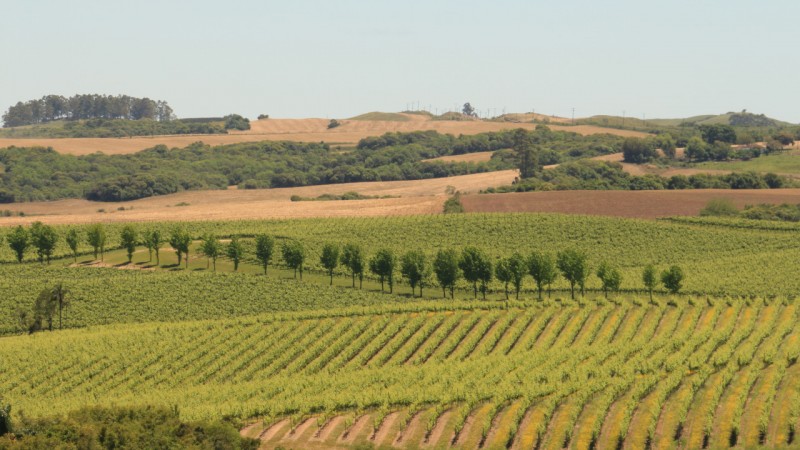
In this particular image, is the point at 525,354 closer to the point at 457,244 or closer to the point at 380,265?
the point at 380,265

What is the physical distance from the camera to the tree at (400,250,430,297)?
414 feet

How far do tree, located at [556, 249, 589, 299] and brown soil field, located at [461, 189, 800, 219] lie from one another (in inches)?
1531

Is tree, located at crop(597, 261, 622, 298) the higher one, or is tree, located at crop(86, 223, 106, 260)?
tree, located at crop(86, 223, 106, 260)

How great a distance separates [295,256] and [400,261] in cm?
1425

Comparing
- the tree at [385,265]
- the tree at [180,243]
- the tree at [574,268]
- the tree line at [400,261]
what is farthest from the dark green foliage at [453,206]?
the tree at [574,268]

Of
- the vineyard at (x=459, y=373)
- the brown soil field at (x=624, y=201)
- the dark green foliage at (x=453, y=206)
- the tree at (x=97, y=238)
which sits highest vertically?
the brown soil field at (x=624, y=201)

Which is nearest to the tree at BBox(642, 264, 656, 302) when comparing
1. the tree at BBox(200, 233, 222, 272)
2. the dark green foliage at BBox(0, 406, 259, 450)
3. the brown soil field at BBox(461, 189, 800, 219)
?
the brown soil field at BBox(461, 189, 800, 219)

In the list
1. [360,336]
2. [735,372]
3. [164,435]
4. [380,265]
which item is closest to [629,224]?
[380,265]

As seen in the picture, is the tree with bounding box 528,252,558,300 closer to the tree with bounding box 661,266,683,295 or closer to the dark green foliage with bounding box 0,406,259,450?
the tree with bounding box 661,266,683,295

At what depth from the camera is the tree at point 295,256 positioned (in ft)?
434

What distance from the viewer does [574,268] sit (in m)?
122

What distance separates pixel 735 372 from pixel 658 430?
546 inches

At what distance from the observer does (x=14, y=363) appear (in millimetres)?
97750

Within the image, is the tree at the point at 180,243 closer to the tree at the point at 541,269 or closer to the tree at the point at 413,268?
the tree at the point at 413,268
